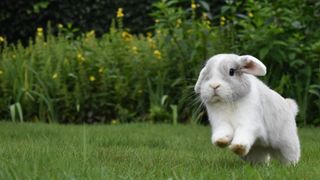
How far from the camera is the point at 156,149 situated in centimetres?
566

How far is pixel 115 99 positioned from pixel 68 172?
541 centimetres

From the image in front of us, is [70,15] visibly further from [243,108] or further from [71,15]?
[243,108]

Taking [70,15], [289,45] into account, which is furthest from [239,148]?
[70,15]

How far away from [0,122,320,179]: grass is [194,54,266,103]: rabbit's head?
1.40 ft

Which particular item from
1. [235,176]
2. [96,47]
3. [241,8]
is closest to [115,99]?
[96,47]

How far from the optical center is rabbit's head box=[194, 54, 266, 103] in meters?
4.30

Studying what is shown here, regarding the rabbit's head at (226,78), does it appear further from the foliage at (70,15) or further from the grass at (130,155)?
the foliage at (70,15)

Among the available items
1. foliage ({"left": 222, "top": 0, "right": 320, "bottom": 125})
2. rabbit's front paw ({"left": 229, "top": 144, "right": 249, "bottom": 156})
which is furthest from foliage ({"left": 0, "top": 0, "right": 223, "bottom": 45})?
rabbit's front paw ({"left": 229, "top": 144, "right": 249, "bottom": 156})

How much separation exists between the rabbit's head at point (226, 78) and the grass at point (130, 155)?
1.40 ft

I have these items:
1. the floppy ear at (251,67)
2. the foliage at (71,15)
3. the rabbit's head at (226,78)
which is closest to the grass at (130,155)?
the rabbit's head at (226,78)

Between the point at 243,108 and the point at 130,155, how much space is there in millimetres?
1033

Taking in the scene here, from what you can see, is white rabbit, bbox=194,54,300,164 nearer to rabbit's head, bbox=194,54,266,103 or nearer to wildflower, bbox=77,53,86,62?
rabbit's head, bbox=194,54,266,103

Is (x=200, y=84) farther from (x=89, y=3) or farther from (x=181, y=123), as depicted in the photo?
(x=89, y=3)

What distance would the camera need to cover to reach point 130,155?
501 centimetres
